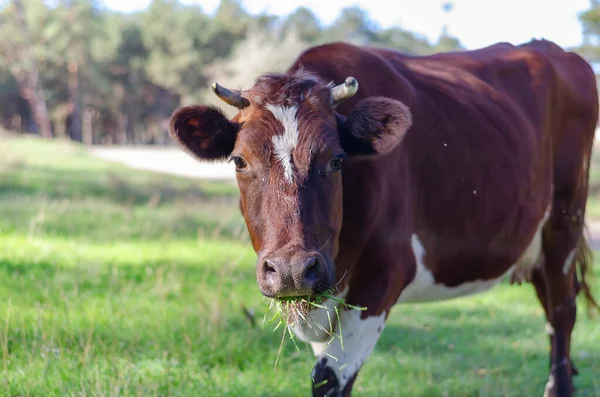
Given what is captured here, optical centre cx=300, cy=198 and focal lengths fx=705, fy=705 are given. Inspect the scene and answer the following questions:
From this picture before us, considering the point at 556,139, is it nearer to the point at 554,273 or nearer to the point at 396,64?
the point at 554,273

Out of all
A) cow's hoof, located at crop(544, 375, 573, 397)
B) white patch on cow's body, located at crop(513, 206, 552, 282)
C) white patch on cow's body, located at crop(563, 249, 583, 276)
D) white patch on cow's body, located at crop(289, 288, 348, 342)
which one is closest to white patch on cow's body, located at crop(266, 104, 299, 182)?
white patch on cow's body, located at crop(289, 288, 348, 342)

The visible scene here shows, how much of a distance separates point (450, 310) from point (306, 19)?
62.6 metres

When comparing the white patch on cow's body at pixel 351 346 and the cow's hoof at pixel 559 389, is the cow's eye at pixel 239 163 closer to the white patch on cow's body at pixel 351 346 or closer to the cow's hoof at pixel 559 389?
the white patch on cow's body at pixel 351 346

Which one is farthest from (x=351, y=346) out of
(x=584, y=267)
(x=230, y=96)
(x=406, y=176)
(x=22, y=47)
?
(x=22, y=47)

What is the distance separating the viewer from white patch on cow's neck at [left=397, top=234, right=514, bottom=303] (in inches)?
173

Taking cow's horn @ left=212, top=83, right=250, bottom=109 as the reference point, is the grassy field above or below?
below

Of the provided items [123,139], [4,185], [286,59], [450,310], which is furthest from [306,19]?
[450,310]

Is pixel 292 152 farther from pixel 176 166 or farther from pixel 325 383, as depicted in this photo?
pixel 176 166

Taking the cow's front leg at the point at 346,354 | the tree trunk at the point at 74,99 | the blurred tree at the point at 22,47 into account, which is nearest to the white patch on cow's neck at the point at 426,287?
the cow's front leg at the point at 346,354

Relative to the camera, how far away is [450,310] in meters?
7.98

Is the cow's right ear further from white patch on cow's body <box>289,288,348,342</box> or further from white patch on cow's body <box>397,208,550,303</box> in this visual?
white patch on cow's body <box>397,208,550,303</box>

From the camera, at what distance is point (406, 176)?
4.29 m

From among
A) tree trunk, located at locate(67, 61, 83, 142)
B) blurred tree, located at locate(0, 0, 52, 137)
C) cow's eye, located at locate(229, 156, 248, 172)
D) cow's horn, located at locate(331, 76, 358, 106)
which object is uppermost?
cow's horn, located at locate(331, 76, 358, 106)

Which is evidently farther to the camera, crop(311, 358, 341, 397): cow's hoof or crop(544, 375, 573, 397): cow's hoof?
crop(544, 375, 573, 397): cow's hoof
